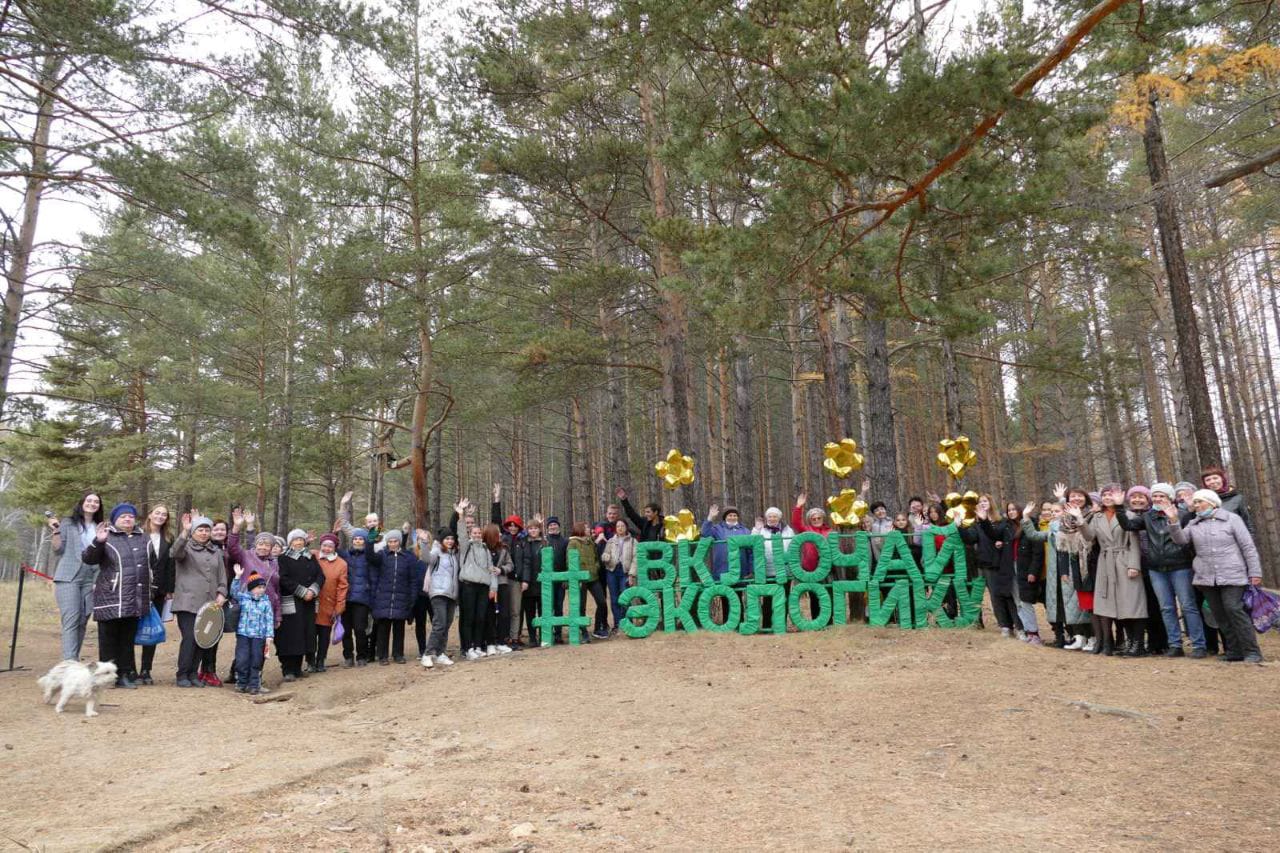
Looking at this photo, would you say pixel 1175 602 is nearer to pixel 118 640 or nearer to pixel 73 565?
pixel 118 640

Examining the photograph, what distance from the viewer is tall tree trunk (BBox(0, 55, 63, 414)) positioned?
8.07 m

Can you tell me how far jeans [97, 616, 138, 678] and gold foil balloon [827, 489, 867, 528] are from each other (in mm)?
8134

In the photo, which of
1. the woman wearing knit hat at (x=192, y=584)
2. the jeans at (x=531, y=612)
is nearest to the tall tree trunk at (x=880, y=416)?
the jeans at (x=531, y=612)

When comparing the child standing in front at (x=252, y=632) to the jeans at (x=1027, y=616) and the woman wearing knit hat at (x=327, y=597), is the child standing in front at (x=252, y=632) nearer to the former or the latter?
the woman wearing knit hat at (x=327, y=597)

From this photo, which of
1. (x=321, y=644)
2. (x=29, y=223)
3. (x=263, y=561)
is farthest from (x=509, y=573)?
(x=29, y=223)

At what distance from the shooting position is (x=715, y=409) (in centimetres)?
2825

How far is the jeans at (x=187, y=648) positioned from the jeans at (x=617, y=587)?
5176mm

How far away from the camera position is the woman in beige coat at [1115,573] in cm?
716

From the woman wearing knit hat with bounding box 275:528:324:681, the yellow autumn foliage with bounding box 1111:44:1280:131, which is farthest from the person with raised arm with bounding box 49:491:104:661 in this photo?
the yellow autumn foliage with bounding box 1111:44:1280:131

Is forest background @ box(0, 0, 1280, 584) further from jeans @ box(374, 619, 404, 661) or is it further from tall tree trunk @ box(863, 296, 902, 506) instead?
jeans @ box(374, 619, 404, 661)

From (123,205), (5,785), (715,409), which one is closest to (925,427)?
(715,409)

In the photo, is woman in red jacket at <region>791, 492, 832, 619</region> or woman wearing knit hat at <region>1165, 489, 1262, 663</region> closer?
woman wearing knit hat at <region>1165, 489, 1262, 663</region>

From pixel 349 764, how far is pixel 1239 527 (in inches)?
308

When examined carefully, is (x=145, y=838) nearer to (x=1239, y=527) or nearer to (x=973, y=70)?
(x=973, y=70)
